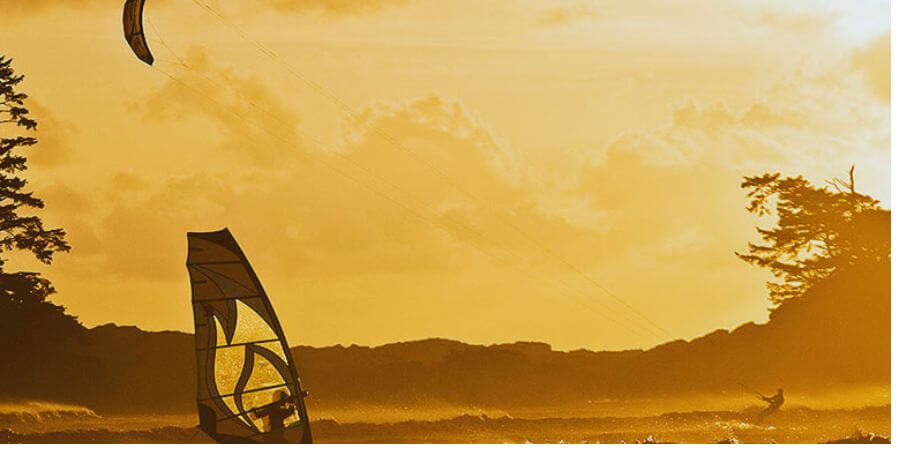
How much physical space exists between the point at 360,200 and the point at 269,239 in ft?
1.53

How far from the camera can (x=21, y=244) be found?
559cm

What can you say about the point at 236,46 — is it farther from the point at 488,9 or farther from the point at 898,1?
the point at 898,1

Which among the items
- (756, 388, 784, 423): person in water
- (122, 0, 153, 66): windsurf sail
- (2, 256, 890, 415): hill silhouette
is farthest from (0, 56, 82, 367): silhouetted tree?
(756, 388, 784, 423): person in water

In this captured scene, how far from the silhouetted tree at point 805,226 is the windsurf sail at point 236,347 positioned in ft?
7.31

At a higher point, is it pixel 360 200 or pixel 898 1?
pixel 898 1

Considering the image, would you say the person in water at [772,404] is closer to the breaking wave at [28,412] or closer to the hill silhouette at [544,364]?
the hill silhouette at [544,364]

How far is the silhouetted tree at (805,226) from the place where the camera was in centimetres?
553

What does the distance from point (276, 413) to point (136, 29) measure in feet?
5.93

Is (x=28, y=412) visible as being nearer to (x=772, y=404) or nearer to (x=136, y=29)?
(x=136, y=29)

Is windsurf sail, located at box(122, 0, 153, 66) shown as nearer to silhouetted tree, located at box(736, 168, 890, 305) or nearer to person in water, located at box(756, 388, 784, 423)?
silhouetted tree, located at box(736, 168, 890, 305)

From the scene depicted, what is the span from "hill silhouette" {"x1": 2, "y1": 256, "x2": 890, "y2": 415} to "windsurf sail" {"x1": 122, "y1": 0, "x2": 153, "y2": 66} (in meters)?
1.28

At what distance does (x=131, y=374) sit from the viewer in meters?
5.55

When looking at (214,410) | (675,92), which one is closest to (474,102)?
(675,92)

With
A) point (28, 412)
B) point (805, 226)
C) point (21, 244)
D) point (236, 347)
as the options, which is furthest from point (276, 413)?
point (805, 226)
